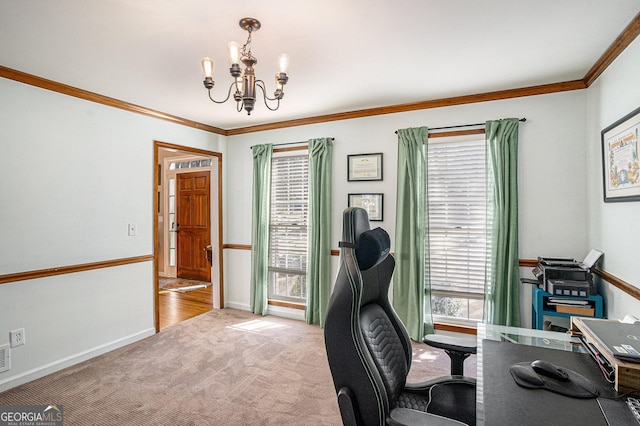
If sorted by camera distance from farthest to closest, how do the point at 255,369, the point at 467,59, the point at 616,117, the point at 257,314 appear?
the point at 257,314
the point at 255,369
the point at 467,59
the point at 616,117

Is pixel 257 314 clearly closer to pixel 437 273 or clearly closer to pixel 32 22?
pixel 437 273

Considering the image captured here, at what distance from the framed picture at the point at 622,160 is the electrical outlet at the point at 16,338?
4.47 metres

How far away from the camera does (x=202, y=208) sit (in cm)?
636

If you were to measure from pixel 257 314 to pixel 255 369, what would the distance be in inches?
59.3

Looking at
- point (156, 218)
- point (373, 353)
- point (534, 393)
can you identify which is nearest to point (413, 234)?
point (373, 353)

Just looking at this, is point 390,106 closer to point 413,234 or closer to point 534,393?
point 413,234

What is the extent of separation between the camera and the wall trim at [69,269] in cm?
258

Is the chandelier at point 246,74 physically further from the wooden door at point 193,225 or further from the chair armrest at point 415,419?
the wooden door at point 193,225

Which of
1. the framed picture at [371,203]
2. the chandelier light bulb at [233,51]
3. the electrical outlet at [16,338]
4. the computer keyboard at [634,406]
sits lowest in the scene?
the electrical outlet at [16,338]

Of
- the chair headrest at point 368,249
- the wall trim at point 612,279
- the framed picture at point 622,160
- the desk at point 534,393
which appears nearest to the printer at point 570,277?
the wall trim at point 612,279

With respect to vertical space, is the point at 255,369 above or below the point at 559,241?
below

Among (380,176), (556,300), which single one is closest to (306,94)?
(380,176)

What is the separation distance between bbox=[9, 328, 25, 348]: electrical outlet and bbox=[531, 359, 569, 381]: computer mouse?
351 cm

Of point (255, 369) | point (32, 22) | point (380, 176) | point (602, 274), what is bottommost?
point (255, 369)
